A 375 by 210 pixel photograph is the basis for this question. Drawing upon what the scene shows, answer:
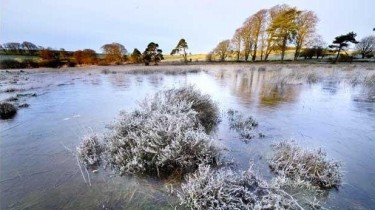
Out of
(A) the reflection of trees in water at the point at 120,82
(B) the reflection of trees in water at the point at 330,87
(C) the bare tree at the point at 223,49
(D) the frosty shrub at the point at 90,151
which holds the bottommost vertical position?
(A) the reflection of trees in water at the point at 120,82

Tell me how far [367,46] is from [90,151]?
2357 inches

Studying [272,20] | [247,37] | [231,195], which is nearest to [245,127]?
[231,195]

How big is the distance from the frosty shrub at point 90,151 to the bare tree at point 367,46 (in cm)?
5738

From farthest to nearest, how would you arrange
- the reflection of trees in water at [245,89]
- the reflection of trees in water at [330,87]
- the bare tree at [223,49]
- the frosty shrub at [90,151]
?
the bare tree at [223,49] < the reflection of trees in water at [330,87] < the reflection of trees in water at [245,89] < the frosty shrub at [90,151]

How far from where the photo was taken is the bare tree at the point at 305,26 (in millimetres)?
36938

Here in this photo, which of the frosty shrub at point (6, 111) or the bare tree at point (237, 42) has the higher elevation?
the bare tree at point (237, 42)

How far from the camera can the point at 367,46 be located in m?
47.2

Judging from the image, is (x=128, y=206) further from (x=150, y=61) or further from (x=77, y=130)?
(x=150, y=61)

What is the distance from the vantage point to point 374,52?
45188 millimetres

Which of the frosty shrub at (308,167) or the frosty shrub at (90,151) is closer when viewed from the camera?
the frosty shrub at (308,167)

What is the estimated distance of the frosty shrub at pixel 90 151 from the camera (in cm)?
397

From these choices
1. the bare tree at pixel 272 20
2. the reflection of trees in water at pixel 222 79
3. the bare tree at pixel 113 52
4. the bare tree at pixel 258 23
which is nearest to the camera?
the reflection of trees in water at pixel 222 79

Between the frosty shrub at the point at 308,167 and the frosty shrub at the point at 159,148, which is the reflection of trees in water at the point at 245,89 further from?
the frosty shrub at the point at 159,148

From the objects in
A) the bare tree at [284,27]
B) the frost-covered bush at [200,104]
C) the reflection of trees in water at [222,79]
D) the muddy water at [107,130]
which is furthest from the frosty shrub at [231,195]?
the bare tree at [284,27]
